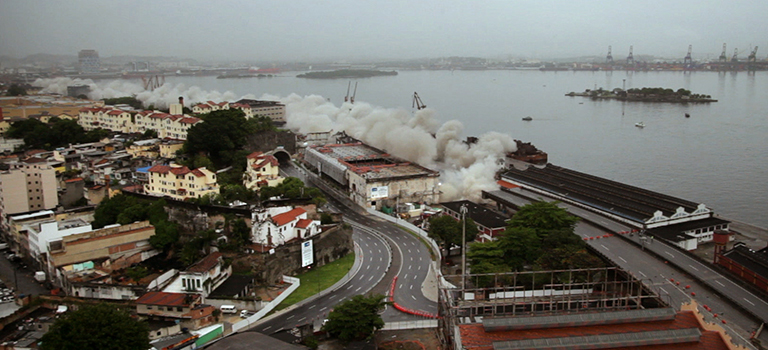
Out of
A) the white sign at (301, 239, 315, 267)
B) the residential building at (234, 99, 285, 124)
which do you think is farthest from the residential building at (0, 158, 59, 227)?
the residential building at (234, 99, 285, 124)

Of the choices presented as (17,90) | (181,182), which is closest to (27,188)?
(181,182)

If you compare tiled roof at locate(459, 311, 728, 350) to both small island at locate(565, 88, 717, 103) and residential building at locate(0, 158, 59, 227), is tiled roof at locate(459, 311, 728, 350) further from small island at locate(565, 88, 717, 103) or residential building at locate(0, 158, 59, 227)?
small island at locate(565, 88, 717, 103)

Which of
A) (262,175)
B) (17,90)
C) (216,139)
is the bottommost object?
(262,175)

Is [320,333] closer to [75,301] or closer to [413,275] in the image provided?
[413,275]

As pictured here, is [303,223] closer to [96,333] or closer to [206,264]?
[206,264]

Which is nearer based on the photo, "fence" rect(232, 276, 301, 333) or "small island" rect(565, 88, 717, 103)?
"fence" rect(232, 276, 301, 333)
